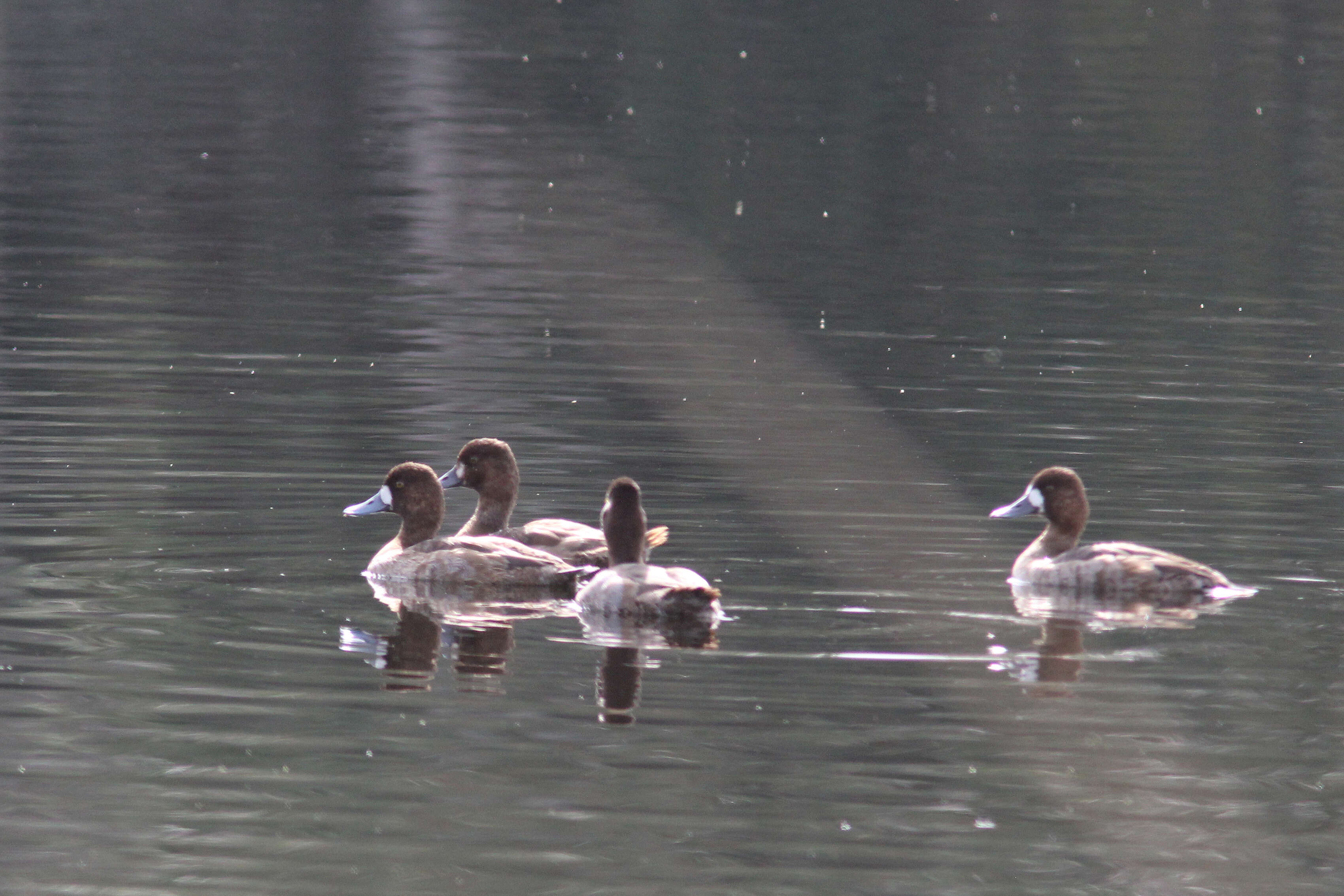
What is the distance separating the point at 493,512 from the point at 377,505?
766 mm

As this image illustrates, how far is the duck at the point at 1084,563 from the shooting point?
35.9 feet

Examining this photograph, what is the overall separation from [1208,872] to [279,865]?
3000mm

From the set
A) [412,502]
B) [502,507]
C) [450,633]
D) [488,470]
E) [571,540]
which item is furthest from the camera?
[502,507]

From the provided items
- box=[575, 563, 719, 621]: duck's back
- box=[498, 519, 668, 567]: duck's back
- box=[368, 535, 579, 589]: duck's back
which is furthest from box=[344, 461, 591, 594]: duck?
box=[575, 563, 719, 621]: duck's back

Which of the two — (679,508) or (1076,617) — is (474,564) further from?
(1076,617)

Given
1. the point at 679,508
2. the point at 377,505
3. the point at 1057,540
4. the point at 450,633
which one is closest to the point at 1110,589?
the point at 1057,540

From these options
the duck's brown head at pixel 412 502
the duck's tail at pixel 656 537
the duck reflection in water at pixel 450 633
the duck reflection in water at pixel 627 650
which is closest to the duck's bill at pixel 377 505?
the duck's brown head at pixel 412 502

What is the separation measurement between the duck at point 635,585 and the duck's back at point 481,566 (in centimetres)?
29

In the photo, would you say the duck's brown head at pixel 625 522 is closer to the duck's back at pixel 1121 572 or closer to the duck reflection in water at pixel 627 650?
the duck reflection in water at pixel 627 650

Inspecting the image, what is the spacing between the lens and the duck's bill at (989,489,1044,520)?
12.1 meters

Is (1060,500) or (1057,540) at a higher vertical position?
(1060,500)

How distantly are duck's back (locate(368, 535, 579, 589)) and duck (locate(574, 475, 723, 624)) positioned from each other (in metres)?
0.29

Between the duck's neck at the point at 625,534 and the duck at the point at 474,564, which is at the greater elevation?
the duck's neck at the point at 625,534

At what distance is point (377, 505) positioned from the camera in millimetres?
12203
